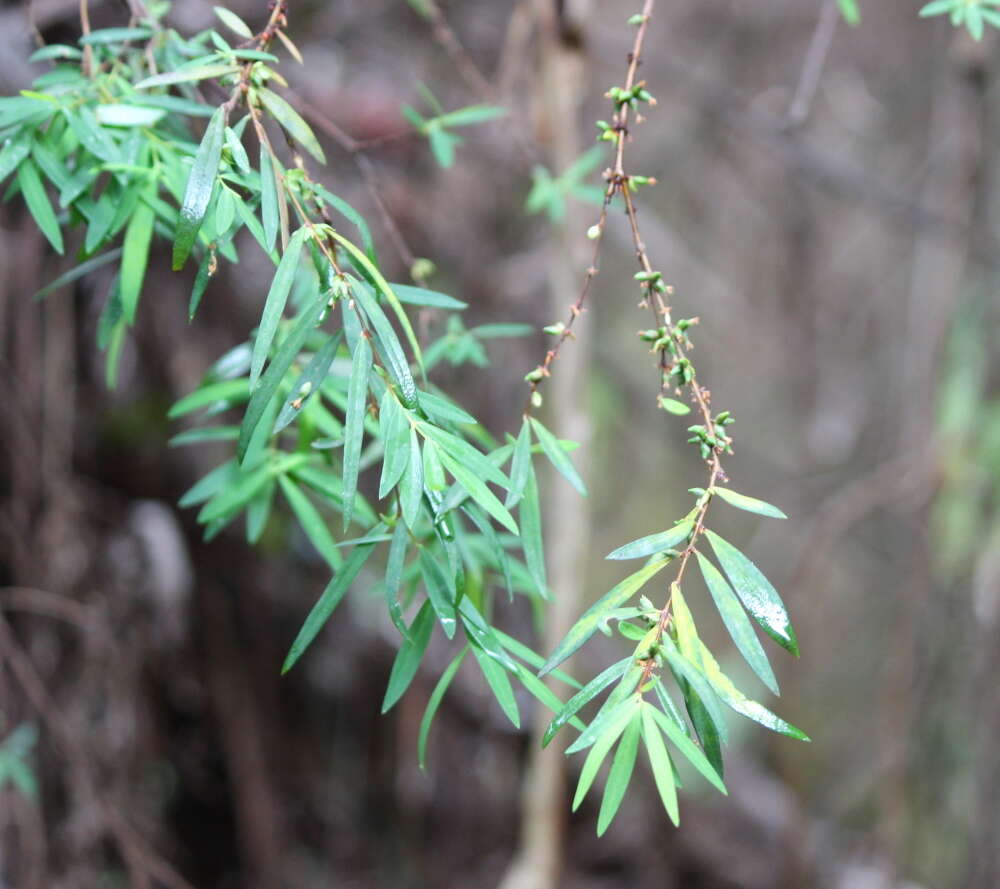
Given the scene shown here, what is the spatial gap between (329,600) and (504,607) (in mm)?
1257

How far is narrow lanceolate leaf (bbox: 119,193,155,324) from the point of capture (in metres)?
0.51

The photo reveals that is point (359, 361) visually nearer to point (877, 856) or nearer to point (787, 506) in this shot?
point (877, 856)

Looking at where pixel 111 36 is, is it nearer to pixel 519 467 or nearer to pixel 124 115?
pixel 124 115

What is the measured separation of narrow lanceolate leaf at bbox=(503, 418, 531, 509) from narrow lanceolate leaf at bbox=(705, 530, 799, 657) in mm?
86

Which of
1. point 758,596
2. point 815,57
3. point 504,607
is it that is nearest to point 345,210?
point 758,596

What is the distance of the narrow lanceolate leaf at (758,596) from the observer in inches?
14.5

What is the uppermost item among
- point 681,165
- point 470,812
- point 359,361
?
point 681,165

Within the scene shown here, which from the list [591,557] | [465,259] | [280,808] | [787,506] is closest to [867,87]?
[787,506]

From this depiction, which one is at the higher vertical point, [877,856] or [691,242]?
[691,242]

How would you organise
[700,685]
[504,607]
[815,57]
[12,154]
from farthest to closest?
1. [504,607]
2. [815,57]
3. [12,154]
4. [700,685]

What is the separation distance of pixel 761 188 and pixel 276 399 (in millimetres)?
2324

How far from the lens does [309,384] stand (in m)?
0.39

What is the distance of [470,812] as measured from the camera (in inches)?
73.5

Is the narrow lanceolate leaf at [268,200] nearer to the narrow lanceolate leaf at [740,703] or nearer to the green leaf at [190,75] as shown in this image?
the green leaf at [190,75]
